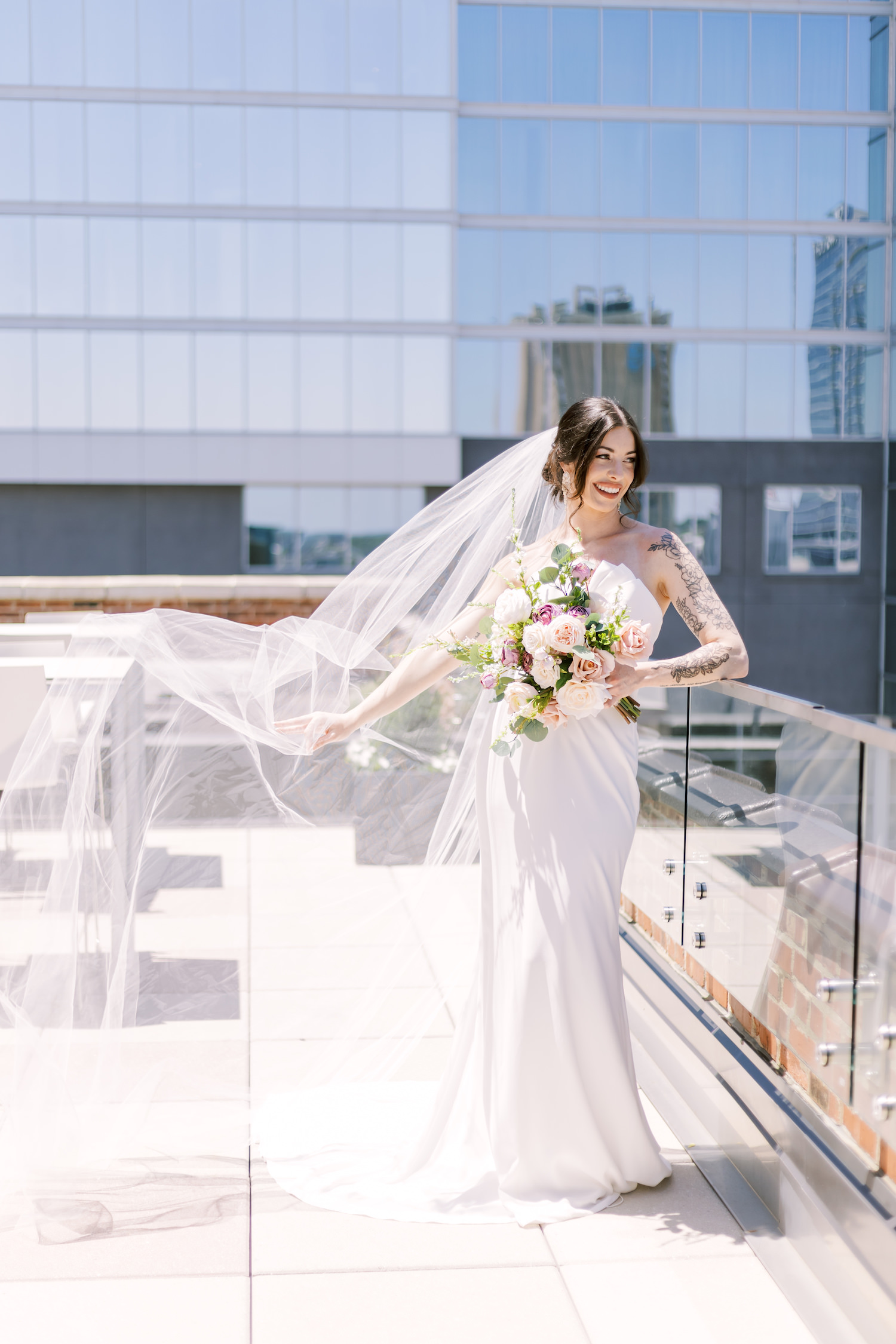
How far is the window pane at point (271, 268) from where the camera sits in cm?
2547

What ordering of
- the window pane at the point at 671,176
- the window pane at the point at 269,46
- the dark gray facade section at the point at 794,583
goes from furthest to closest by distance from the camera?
1. the dark gray facade section at the point at 794,583
2. the window pane at the point at 671,176
3. the window pane at the point at 269,46

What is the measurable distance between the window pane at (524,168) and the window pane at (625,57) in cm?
168

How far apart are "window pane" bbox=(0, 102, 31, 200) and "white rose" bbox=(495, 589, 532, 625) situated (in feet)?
82.4

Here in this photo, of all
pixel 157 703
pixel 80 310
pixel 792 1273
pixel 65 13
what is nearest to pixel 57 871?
pixel 157 703

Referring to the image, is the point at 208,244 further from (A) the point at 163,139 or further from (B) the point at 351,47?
(B) the point at 351,47

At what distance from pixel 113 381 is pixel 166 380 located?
1059 millimetres

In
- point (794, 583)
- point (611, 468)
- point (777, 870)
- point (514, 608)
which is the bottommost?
point (777, 870)

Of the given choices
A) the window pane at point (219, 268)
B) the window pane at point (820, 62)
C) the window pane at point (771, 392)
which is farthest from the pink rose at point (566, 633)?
the window pane at point (820, 62)

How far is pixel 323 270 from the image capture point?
2562 cm

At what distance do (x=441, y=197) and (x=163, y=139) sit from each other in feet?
18.6

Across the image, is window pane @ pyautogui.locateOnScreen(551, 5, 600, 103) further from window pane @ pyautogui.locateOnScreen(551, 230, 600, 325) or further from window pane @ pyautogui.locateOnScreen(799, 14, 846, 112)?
window pane @ pyautogui.locateOnScreen(799, 14, 846, 112)

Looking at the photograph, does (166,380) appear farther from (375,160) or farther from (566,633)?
(566,633)

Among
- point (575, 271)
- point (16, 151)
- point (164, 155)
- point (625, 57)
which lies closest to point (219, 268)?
point (164, 155)

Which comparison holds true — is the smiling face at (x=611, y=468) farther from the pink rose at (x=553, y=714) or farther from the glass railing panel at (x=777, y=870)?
the glass railing panel at (x=777, y=870)
